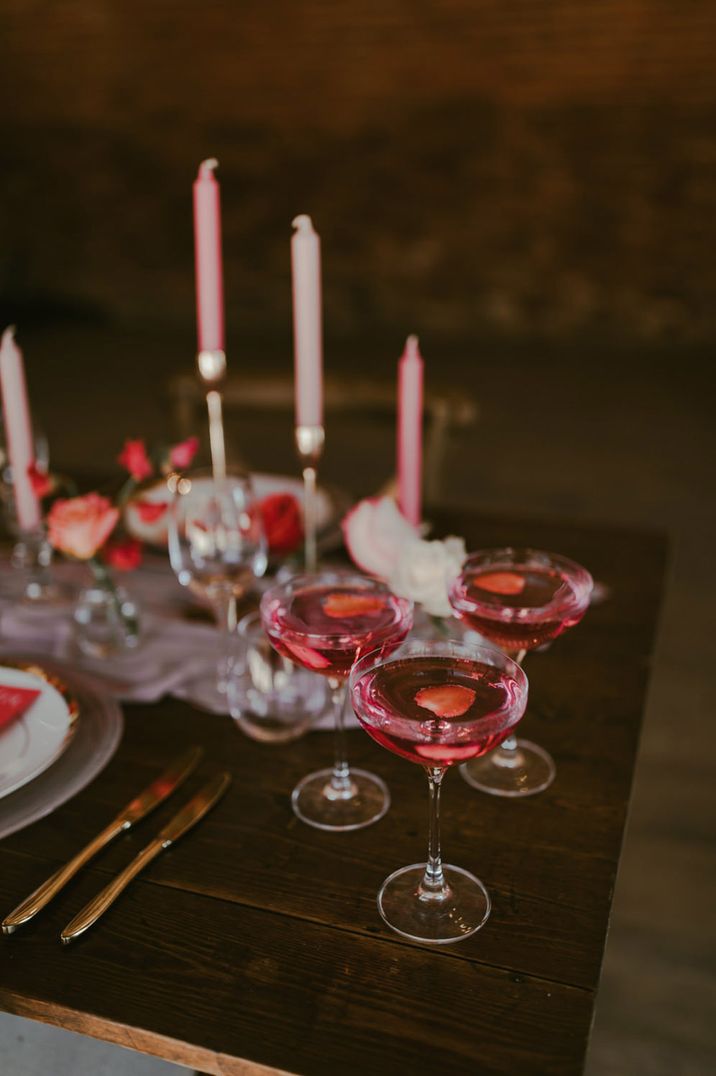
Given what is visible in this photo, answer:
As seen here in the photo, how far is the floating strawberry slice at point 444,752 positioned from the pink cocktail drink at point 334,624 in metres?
0.10

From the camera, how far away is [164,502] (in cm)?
121

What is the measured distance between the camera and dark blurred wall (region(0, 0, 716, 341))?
17.4ft

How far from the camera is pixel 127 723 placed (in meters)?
1.04

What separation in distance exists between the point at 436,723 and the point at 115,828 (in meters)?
0.31

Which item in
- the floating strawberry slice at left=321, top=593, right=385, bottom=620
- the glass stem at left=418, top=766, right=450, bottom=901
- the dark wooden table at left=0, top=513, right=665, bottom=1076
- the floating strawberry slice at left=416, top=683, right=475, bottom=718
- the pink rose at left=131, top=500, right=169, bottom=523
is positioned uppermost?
the floating strawberry slice at left=416, top=683, right=475, bottom=718

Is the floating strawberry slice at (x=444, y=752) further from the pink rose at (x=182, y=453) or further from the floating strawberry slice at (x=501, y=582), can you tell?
the pink rose at (x=182, y=453)

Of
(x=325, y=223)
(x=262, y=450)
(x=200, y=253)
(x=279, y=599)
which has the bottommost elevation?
(x=262, y=450)

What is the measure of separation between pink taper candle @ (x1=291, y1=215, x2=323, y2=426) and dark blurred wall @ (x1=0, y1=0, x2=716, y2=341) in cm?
471

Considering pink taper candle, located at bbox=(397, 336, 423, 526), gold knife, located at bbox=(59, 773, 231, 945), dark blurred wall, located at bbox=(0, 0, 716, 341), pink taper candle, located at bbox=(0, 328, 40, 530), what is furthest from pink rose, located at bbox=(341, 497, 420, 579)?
dark blurred wall, located at bbox=(0, 0, 716, 341)

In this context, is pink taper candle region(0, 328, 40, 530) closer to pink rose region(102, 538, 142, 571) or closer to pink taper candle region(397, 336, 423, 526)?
pink rose region(102, 538, 142, 571)

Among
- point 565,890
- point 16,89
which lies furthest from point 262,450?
point 565,890

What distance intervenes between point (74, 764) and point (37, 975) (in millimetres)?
247

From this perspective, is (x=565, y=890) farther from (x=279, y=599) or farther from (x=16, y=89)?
(x=16, y=89)

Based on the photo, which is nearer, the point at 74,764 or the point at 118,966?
the point at 118,966
